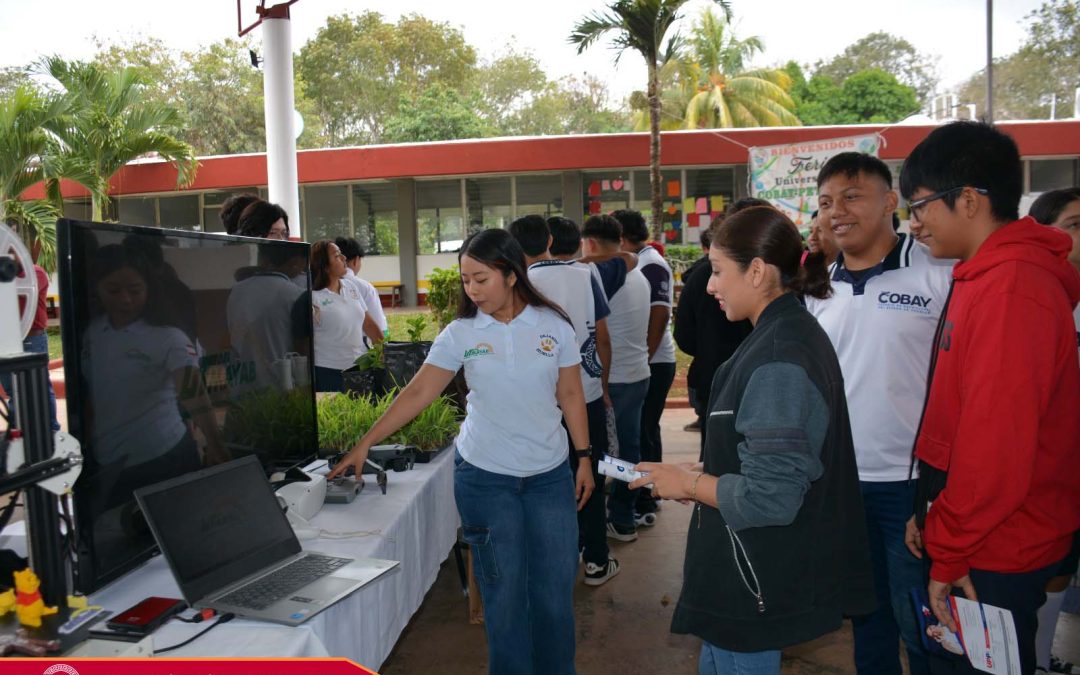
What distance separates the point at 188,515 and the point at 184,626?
0.82ft

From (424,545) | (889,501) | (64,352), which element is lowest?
(424,545)

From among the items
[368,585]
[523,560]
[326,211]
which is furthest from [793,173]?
[326,211]

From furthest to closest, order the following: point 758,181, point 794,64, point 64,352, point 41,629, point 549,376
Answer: point 794,64 → point 758,181 → point 549,376 → point 64,352 → point 41,629

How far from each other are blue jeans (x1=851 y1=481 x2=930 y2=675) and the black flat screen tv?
5.98 feet

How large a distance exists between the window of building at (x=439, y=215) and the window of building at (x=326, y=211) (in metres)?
1.91

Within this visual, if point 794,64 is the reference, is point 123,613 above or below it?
below

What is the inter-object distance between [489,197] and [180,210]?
26.6 feet

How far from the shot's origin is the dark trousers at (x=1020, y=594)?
185cm

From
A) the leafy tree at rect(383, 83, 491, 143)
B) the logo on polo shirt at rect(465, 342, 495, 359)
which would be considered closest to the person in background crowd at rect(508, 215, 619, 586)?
the logo on polo shirt at rect(465, 342, 495, 359)

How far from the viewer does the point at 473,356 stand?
262cm

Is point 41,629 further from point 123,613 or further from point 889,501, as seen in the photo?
point 889,501

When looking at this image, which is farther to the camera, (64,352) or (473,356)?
(473,356)

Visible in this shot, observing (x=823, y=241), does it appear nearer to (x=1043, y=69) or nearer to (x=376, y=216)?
(x=376, y=216)

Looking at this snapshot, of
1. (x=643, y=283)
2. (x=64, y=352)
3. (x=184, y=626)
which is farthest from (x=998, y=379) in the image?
(x=643, y=283)
